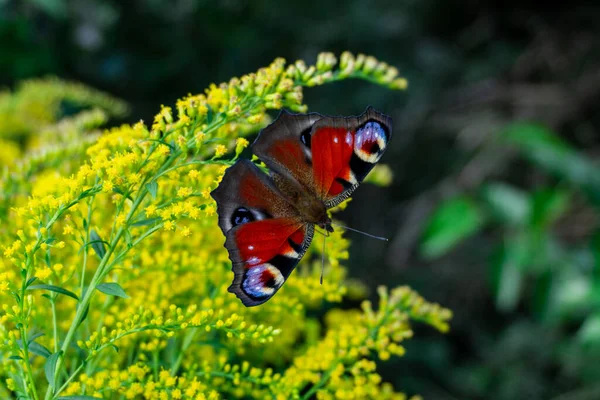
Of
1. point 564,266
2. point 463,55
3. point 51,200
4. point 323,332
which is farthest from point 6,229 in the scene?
point 463,55

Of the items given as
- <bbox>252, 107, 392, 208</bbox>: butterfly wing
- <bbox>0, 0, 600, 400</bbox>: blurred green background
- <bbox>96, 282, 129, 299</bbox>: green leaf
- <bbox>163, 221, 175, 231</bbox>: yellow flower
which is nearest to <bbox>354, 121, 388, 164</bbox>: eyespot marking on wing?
<bbox>252, 107, 392, 208</bbox>: butterfly wing

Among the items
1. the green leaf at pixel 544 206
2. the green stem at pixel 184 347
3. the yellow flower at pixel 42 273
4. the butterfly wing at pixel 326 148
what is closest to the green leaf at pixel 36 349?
the yellow flower at pixel 42 273

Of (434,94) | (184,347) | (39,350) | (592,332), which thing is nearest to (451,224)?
(592,332)

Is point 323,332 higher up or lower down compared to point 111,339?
higher up

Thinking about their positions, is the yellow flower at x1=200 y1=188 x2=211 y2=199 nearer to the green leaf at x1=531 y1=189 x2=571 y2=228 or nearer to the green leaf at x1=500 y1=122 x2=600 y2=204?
the green leaf at x1=531 y1=189 x2=571 y2=228

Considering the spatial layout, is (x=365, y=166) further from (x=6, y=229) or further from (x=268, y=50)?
(x=268, y=50)

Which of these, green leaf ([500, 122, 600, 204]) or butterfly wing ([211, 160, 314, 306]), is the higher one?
green leaf ([500, 122, 600, 204])
